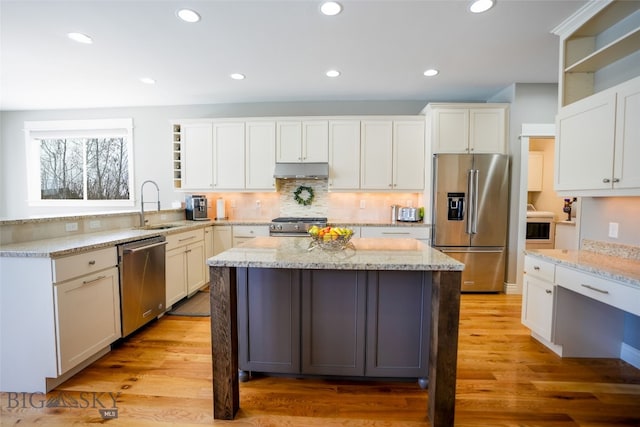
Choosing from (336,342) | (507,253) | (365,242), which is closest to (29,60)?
(365,242)

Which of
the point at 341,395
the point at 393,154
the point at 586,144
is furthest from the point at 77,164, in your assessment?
the point at 586,144

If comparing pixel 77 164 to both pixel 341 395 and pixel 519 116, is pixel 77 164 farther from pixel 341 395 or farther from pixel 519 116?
pixel 519 116

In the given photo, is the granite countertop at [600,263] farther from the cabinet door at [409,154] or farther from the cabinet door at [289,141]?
the cabinet door at [289,141]

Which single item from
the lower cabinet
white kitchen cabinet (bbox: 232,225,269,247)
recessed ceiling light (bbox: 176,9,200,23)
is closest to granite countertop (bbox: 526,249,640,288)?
the lower cabinet

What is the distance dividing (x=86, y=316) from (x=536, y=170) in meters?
7.03

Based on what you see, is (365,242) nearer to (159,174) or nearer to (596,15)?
(596,15)

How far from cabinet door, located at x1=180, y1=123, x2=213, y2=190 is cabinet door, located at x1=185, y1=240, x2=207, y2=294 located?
110 centimetres

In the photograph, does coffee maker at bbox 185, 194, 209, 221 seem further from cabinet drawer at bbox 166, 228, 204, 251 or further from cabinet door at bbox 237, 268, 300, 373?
cabinet door at bbox 237, 268, 300, 373

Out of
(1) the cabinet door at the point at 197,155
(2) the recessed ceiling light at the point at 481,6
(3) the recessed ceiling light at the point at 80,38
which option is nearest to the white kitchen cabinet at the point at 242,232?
(1) the cabinet door at the point at 197,155

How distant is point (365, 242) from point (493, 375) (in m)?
1.35

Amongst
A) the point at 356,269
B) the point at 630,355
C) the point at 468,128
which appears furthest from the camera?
the point at 468,128

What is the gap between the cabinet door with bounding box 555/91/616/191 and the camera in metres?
1.98

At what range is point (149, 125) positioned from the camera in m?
4.70

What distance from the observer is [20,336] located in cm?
190
